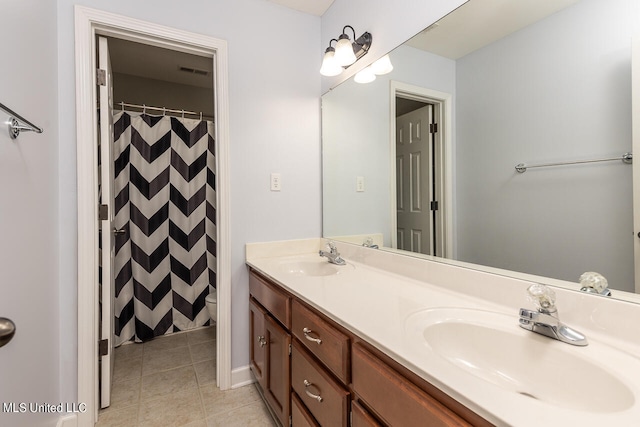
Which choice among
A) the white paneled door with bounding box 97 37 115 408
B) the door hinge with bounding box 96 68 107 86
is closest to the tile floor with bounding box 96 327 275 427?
the white paneled door with bounding box 97 37 115 408

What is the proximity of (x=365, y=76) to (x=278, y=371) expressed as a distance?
1.60 metres

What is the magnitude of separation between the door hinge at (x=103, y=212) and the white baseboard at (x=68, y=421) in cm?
97

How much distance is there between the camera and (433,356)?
64 centimetres

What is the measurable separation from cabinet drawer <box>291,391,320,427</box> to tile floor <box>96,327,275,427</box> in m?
0.40

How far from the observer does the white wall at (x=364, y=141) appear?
1336 millimetres

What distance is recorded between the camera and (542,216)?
93 cm

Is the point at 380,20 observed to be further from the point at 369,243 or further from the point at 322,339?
the point at 322,339

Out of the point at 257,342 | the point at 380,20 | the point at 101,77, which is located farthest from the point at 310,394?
the point at 101,77

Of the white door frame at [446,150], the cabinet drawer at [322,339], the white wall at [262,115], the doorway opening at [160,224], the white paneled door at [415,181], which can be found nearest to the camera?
the cabinet drawer at [322,339]

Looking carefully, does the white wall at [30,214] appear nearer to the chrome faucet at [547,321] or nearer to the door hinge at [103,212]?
the door hinge at [103,212]

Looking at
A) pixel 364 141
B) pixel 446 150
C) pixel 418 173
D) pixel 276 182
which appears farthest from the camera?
pixel 276 182

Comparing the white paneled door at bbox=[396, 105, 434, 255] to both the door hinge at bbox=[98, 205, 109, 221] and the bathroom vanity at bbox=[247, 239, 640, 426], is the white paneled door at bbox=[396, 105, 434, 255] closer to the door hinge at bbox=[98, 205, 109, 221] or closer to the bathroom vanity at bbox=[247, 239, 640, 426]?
the bathroom vanity at bbox=[247, 239, 640, 426]

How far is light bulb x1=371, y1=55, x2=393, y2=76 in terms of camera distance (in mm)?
1478

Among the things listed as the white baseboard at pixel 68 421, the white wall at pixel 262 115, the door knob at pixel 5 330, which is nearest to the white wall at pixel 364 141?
the white wall at pixel 262 115
